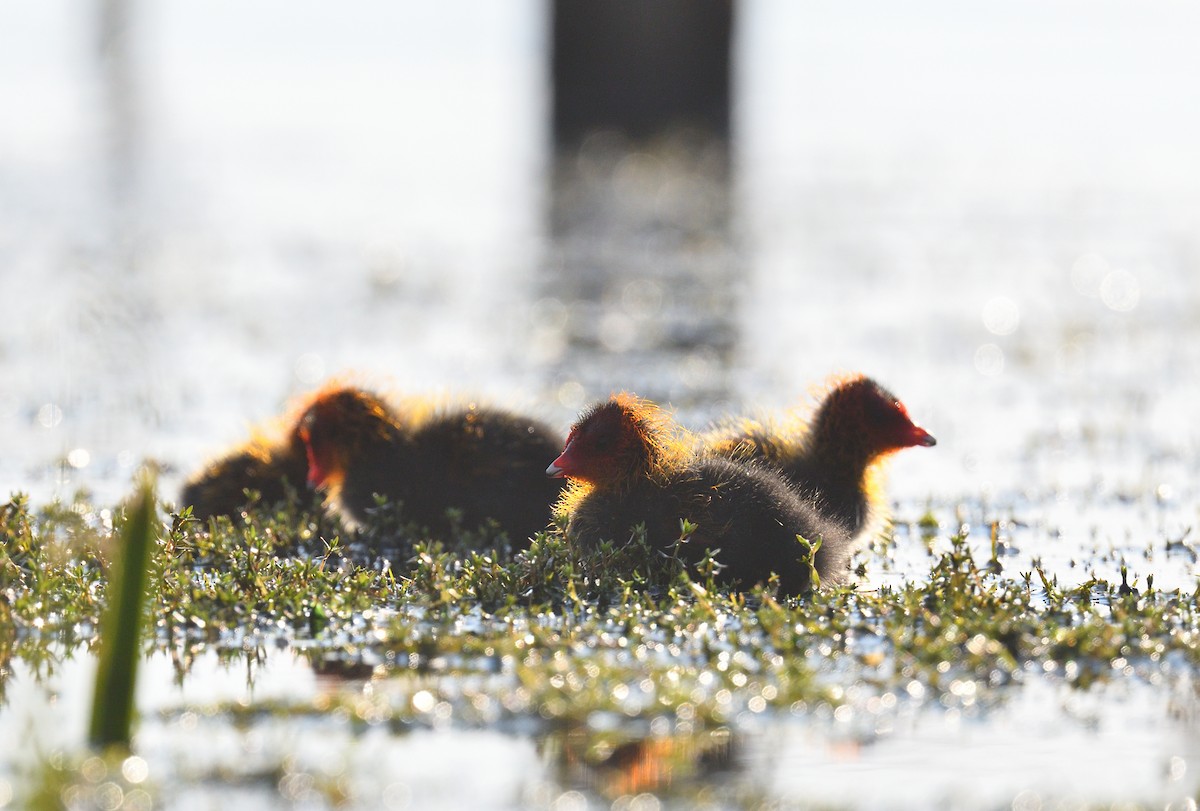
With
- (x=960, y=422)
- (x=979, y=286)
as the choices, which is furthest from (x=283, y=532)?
(x=979, y=286)

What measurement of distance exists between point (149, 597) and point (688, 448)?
1.97 meters

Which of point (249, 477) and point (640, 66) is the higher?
point (640, 66)

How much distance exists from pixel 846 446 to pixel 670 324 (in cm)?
561

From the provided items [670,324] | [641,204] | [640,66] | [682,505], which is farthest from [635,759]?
[640,66]

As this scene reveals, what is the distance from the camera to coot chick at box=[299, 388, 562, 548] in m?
6.91

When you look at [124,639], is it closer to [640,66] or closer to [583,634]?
[583,634]

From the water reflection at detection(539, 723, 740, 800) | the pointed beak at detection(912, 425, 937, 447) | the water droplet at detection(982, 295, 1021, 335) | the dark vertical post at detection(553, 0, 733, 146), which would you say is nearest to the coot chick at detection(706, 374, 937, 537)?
the pointed beak at detection(912, 425, 937, 447)

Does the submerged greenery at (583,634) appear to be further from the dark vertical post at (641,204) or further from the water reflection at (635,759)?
the dark vertical post at (641,204)

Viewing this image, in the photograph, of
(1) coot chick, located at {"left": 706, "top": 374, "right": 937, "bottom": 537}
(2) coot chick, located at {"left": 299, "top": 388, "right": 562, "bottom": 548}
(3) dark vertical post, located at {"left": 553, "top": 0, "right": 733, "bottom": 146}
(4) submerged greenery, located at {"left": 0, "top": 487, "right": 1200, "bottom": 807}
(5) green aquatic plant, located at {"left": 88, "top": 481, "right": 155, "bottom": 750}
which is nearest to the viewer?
(5) green aquatic plant, located at {"left": 88, "top": 481, "right": 155, "bottom": 750}

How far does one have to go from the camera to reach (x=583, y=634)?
5.37 m

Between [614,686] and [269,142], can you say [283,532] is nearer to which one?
[614,686]

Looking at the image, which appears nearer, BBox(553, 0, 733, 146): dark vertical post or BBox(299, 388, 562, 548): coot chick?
BBox(299, 388, 562, 548): coot chick

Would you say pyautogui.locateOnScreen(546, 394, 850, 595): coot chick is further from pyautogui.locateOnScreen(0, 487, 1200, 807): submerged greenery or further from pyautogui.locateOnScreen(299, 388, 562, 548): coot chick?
pyautogui.locateOnScreen(299, 388, 562, 548): coot chick

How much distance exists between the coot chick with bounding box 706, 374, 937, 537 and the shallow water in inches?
10.5
